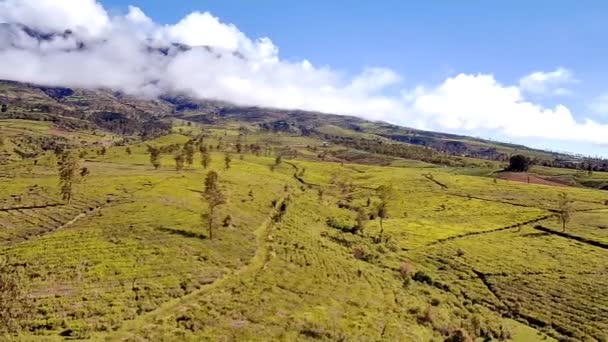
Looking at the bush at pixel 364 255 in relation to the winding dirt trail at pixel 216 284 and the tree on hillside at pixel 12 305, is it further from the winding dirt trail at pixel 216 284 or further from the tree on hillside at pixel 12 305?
the tree on hillside at pixel 12 305

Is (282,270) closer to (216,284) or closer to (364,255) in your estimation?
(216,284)

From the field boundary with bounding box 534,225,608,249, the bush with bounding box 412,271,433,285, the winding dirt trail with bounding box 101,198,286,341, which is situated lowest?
the bush with bounding box 412,271,433,285

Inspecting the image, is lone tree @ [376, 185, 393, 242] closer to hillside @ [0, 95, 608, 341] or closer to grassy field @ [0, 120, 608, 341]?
hillside @ [0, 95, 608, 341]

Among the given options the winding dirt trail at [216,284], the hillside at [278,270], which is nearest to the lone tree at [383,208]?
the hillside at [278,270]

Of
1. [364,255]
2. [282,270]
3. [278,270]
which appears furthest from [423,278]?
[278,270]

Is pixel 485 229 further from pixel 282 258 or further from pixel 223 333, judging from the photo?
pixel 223 333

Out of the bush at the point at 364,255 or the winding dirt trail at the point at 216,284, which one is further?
the bush at the point at 364,255

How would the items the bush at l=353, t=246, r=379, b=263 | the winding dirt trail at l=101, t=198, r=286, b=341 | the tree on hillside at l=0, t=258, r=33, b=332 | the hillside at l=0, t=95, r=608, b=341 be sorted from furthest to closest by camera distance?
the bush at l=353, t=246, r=379, b=263 < the hillside at l=0, t=95, r=608, b=341 < the winding dirt trail at l=101, t=198, r=286, b=341 < the tree on hillside at l=0, t=258, r=33, b=332

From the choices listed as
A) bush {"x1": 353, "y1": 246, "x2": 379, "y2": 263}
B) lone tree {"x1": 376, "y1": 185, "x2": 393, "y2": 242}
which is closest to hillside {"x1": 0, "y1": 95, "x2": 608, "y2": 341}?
bush {"x1": 353, "y1": 246, "x2": 379, "y2": 263}
